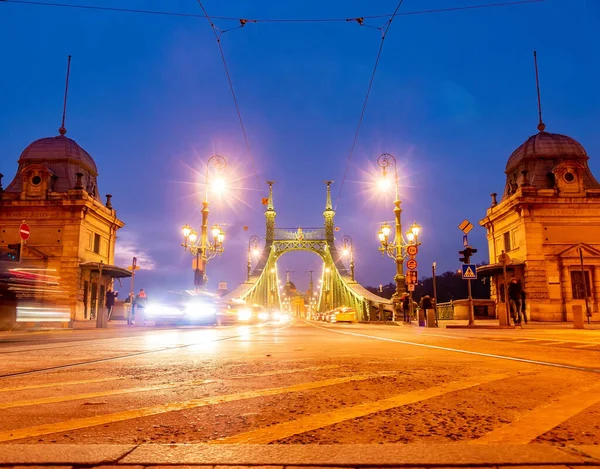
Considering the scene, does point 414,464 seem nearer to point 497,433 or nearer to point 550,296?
point 497,433

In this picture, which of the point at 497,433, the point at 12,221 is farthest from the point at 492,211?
the point at 497,433

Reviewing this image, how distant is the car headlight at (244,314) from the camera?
98.4ft

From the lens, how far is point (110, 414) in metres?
2.74

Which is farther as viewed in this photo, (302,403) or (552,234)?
(552,234)

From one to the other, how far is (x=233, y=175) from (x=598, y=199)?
25.0 metres

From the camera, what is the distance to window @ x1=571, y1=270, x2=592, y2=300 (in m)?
31.9

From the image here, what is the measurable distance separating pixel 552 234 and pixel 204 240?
76.1 ft

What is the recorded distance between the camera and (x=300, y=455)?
1.92 m

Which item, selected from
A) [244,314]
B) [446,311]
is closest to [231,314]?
[244,314]

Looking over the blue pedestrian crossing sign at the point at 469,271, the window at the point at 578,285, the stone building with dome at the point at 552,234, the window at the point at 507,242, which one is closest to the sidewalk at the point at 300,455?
the blue pedestrian crossing sign at the point at 469,271

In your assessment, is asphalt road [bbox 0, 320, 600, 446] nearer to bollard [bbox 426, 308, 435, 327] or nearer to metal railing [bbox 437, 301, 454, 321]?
bollard [bbox 426, 308, 435, 327]

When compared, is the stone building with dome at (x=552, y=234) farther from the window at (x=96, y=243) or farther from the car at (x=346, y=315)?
the window at (x=96, y=243)

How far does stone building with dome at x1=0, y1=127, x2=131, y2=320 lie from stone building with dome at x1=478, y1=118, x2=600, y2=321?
28869mm

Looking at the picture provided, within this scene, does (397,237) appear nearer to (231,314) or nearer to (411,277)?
(411,277)
